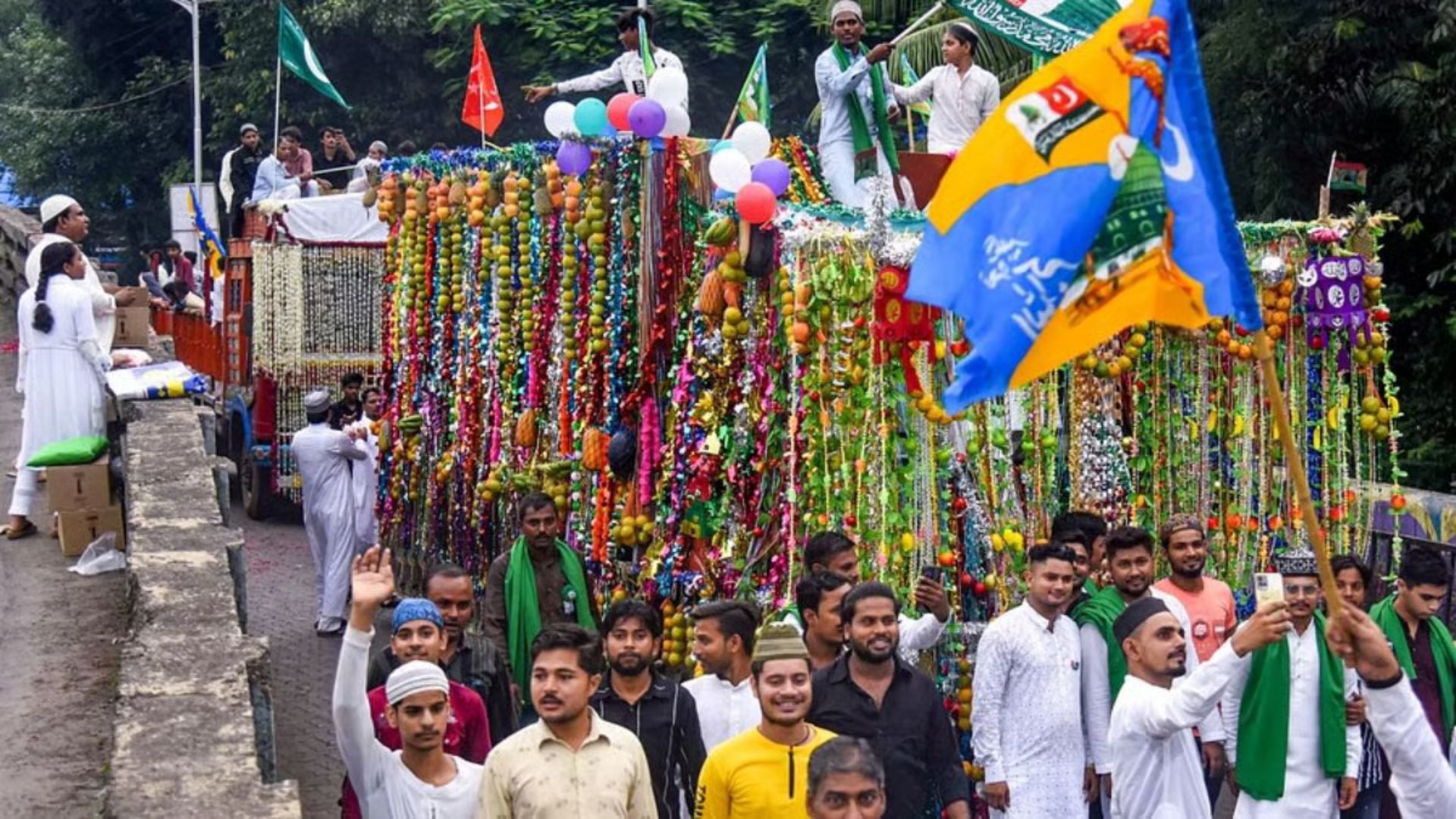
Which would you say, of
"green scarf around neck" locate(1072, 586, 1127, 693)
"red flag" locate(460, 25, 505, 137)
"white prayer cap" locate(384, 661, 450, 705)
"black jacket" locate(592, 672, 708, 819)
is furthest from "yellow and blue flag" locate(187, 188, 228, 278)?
"white prayer cap" locate(384, 661, 450, 705)

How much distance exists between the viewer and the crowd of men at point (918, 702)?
6316 mm

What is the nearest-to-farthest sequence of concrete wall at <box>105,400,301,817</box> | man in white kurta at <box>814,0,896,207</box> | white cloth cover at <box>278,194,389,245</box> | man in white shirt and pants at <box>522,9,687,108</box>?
concrete wall at <box>105,400,301,817</box>
man in white kurta at <box>814,0,896,207</box>
man in white shirt and pants at <box>522,9,687,108</box>
white cloth cover at <box>278,194,389,245</box>

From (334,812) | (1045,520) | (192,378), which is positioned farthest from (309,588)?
(1045,520)

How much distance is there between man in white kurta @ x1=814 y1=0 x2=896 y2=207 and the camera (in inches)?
455

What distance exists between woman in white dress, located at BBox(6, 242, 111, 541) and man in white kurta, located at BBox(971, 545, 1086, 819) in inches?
232

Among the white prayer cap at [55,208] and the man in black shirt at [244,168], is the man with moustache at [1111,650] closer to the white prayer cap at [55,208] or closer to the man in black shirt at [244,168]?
the white prayer cap at [55,208]

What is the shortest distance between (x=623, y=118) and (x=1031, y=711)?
418 cm

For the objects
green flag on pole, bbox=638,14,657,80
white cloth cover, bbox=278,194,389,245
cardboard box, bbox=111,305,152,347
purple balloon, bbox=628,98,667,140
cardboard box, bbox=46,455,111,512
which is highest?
green flag on pole, bbox=638,14,657,80

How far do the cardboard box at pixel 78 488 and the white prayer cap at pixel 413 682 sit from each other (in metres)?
4.73

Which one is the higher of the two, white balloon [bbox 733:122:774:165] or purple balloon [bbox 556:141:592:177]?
purple balloon [bbox 556:141:592:177]

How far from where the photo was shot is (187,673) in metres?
7.12

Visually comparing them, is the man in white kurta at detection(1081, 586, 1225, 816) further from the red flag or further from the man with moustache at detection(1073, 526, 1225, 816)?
the red flag

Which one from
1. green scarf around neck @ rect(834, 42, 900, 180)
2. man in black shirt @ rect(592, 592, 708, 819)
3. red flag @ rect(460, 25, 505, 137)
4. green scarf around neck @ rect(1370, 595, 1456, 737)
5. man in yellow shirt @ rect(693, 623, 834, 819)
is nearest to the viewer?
man in yellow shirt @ rect(693, 623, 834, 819)

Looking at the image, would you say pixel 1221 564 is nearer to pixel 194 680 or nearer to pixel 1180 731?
pixel 1180 731
